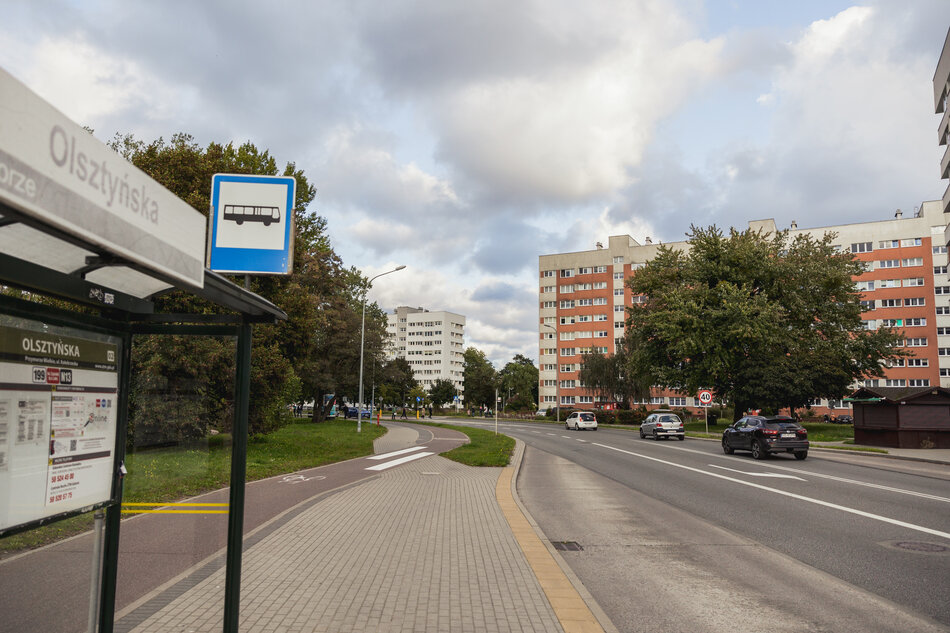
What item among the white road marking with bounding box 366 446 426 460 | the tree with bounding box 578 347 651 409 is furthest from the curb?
the tree with bounding box 578 347 651 409

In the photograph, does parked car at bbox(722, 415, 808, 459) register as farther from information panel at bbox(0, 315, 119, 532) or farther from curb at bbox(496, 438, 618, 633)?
information panel at bbox(0, 315, 119, 532)

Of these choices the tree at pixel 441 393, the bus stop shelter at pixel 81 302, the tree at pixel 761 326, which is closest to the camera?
the bus stop shelter at pixel 81 302

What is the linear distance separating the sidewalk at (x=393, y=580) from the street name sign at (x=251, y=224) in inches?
105

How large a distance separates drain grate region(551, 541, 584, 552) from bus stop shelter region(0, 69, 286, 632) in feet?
16.1

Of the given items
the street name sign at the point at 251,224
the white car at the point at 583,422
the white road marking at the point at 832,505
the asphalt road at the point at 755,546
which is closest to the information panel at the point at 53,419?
the street name sign at the point at 251,224

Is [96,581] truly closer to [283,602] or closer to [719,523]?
[283,602]

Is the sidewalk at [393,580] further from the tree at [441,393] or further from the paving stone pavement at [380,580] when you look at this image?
the tree at [441,393]

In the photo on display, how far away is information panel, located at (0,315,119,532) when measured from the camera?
9.46 ft

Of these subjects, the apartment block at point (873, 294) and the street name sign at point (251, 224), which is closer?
the street name sign at point (251, 224)

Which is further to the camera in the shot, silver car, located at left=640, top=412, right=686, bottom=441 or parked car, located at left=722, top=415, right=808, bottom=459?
silver car, located at left=640, top=412, right=686, bottom=441

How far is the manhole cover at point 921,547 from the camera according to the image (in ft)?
25.5

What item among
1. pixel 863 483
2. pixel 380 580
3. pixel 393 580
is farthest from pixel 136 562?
pixel 863 483

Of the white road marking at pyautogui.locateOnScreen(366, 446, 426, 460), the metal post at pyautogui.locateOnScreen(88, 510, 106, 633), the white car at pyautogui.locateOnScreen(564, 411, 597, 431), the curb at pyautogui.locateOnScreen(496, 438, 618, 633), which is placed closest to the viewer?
the metal post at pyautogui.locateOnScreen(88, 510, 106, 633)

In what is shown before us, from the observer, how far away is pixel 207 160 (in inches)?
798
